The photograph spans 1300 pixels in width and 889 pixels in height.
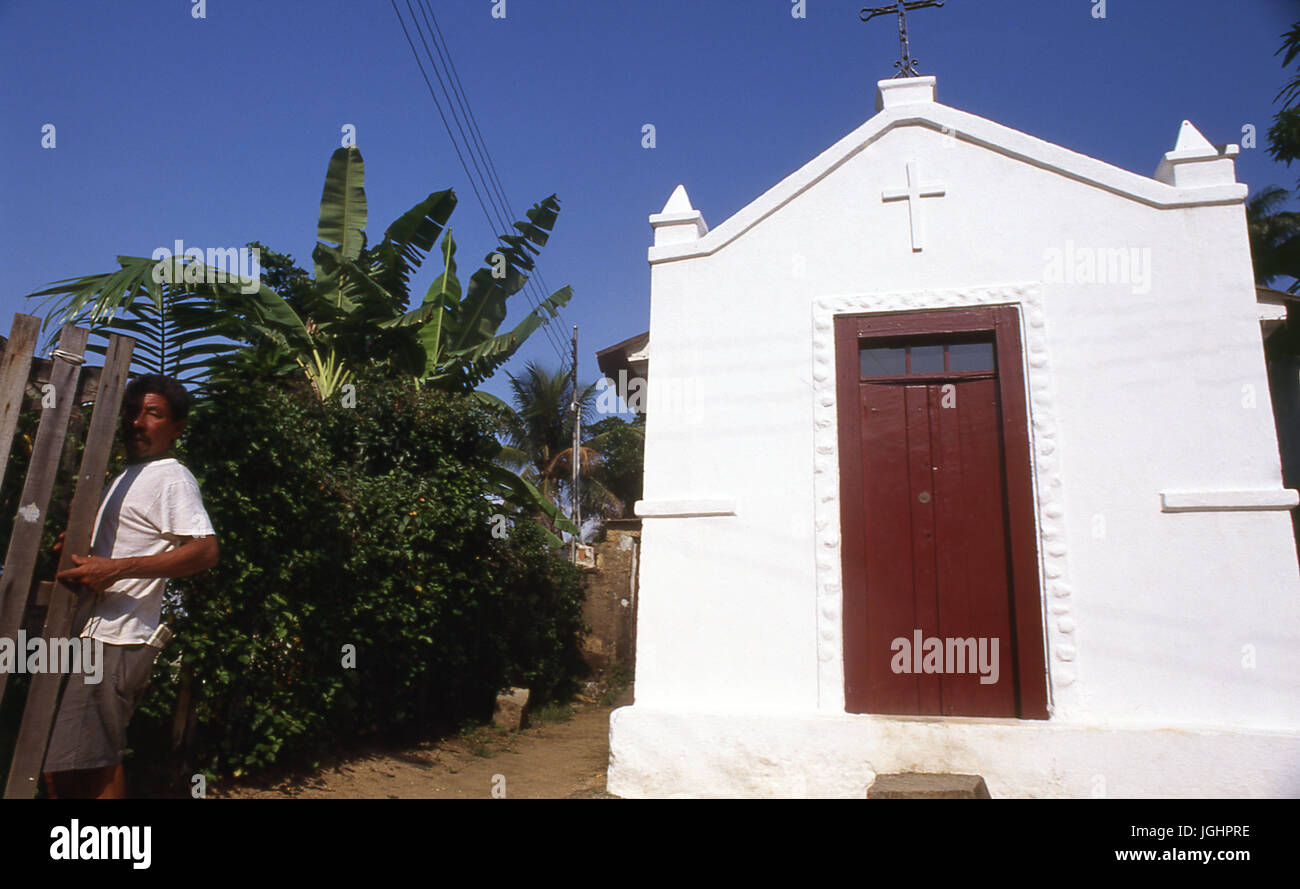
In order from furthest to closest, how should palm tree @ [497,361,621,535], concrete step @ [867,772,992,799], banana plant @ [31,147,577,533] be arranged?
palm tree @ [497,361,621,535], banana plant @ [31,147,577,533], concrete step @ [867,772,992,799]

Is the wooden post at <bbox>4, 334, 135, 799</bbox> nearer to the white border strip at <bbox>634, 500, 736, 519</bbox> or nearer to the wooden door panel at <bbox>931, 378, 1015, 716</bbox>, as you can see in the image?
the white border strip at <bbox>634, 500, 736, 519</bbox>

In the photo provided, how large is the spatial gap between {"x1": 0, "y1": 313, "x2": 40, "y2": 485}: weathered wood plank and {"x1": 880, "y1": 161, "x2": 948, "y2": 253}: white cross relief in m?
4.63

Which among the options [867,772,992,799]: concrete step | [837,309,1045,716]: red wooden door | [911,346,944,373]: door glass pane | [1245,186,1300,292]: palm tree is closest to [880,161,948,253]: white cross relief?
[837,309,1045,716]: red wooden door

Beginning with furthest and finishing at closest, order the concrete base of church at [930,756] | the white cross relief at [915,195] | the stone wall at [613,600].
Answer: the stone wall at [613,600], the white cross relief at [915,195], the concrete base of church at [930,756]

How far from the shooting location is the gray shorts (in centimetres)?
299

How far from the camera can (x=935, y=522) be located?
16.6ft

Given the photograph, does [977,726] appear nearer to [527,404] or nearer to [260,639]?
[260,639]

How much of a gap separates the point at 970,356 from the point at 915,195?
1.10 metres

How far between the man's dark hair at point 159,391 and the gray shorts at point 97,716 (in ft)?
3.19

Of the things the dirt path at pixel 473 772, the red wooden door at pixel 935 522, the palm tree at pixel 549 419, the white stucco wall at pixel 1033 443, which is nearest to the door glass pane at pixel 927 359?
the red wooden door at pixel 935 522

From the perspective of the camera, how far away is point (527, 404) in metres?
25.3

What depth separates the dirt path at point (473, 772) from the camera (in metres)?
6.04

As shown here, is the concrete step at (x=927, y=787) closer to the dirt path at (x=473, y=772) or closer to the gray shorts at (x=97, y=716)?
the dirt path at (x=473, y=772)
